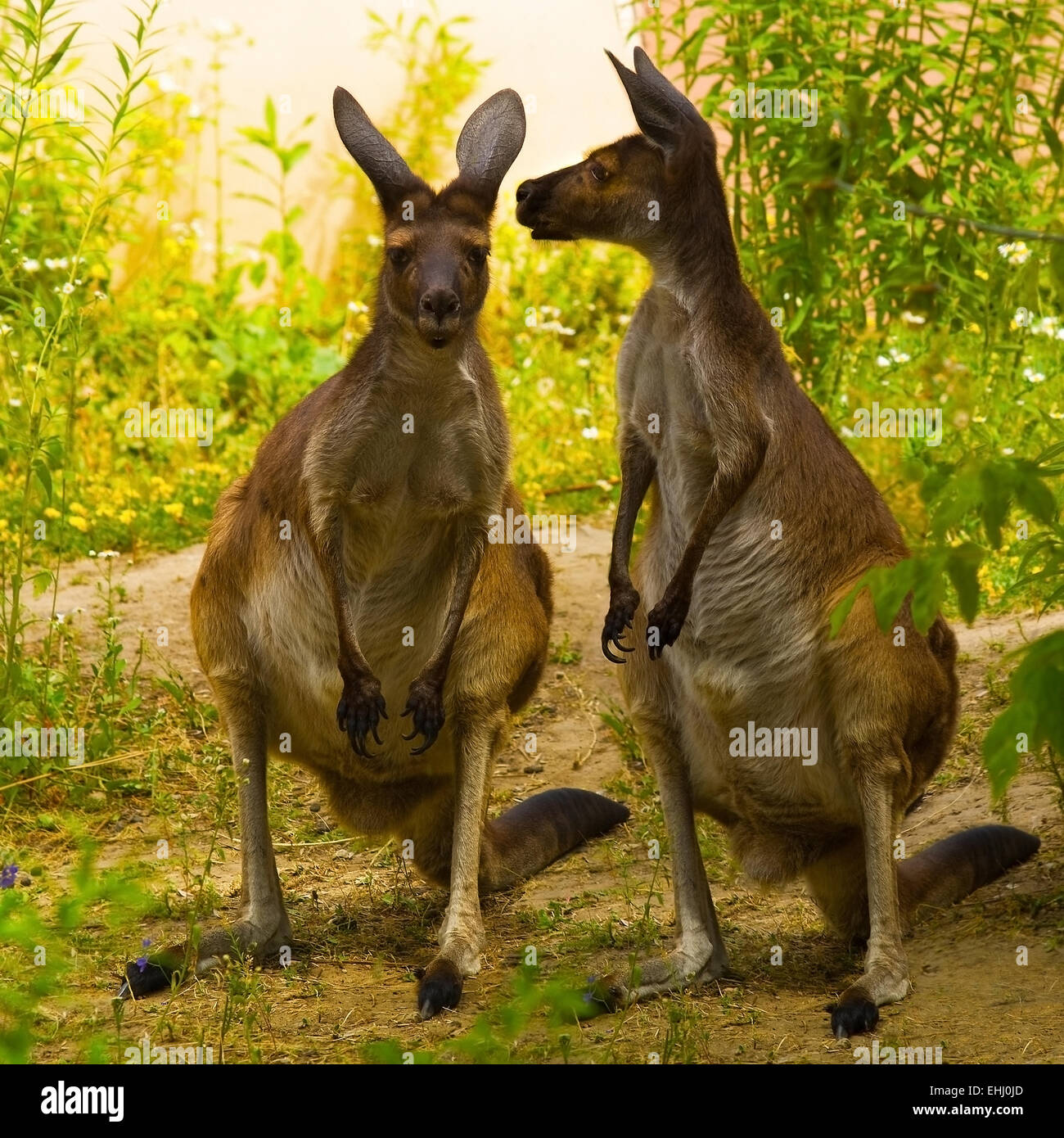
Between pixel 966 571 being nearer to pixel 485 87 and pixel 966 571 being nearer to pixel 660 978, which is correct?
pixel 660 978

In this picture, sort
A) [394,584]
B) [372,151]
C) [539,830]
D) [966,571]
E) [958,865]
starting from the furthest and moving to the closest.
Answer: [539,830], [958,865], [394,584], [372,151], [966,571]

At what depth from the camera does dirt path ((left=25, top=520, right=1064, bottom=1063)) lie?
12.3 feet

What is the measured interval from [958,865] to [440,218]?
2328 millimetres

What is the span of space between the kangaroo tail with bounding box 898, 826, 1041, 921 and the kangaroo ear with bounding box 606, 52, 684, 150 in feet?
6.88

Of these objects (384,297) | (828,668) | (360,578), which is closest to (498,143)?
(384,297)

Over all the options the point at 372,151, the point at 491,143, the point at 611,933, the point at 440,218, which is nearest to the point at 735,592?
the point at 611,933

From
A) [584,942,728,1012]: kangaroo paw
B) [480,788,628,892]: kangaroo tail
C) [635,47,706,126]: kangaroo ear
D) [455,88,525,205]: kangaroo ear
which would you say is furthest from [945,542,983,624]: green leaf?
[480,788,628,892]: kangaroo tail

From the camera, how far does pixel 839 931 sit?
14.4 feet

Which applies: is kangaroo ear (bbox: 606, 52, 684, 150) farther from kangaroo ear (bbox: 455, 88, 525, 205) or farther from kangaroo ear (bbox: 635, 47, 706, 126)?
kangaroo ear (bbox: 455, 88, 525, 205)

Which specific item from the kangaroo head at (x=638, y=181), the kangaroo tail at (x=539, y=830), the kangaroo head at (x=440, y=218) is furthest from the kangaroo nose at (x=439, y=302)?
the kangaroo tail at (x=539, y=830)

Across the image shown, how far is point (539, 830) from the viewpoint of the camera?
513cm

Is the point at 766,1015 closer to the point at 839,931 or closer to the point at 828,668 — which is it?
the point at 839,931

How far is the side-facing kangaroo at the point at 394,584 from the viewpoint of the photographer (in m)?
4.25

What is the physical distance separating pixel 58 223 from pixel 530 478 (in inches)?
140
